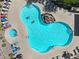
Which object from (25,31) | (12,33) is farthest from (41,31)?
(12,33)

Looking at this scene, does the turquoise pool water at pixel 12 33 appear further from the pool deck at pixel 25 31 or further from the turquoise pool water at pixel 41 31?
the turquoise pool water at pixel 41 31

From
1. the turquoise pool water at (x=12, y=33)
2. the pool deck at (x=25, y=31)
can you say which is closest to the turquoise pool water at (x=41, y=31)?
the pool deck at (x=25, y=31)

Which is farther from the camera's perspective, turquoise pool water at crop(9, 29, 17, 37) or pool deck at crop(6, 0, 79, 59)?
turquoise pool water at crop(9, 29, 17, 37)

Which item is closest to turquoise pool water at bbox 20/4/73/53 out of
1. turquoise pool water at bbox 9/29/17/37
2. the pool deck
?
the pool deck

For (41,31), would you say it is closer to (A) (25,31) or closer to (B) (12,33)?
(A) (25,31)

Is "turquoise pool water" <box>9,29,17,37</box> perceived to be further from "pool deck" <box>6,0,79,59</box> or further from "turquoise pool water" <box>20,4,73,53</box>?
"turquoise pool water" <box>20,4,73,53</box>
